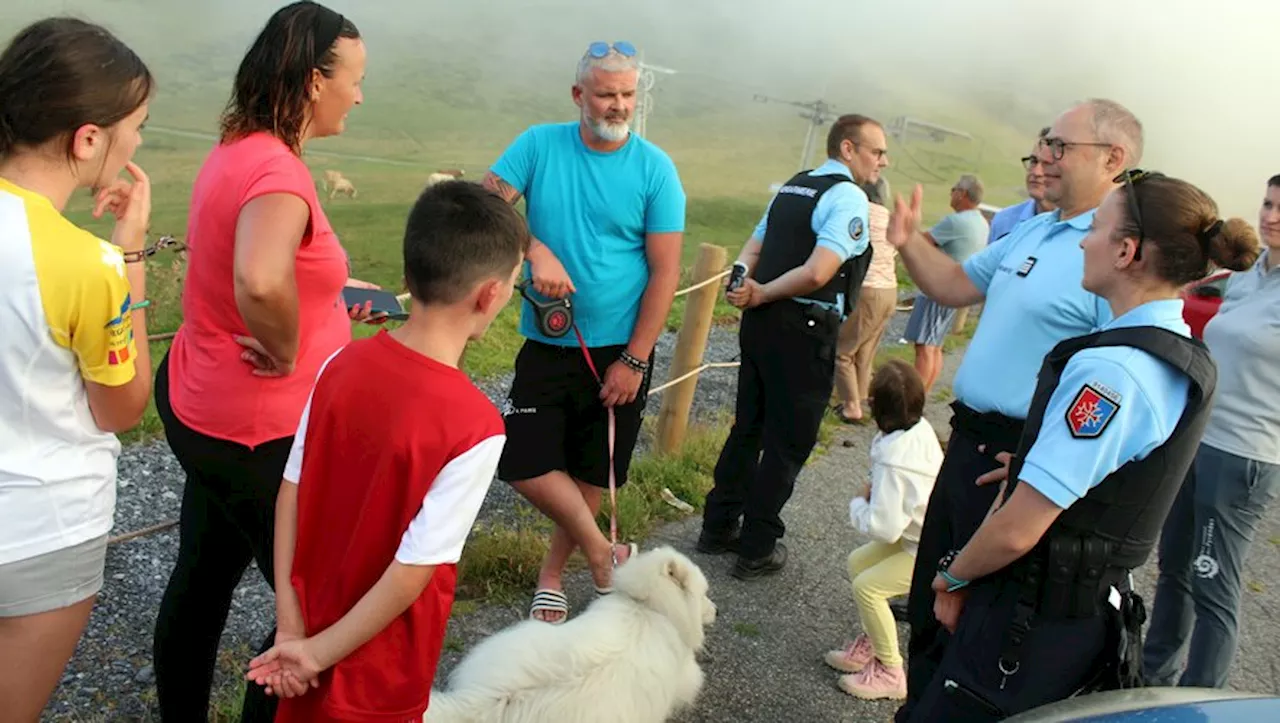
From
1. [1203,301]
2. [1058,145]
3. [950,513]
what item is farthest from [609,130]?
[1203,301]

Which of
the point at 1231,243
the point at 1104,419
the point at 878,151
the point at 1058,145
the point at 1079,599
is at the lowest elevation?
the point at 1079,599

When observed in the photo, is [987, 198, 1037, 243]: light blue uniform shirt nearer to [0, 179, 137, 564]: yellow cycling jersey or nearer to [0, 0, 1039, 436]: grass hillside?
[0, 179, 137, 564]: yellow cycling jersey

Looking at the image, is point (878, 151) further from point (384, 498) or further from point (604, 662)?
point (384, 498)

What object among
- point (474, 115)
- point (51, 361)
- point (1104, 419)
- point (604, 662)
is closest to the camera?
point (51, 361)

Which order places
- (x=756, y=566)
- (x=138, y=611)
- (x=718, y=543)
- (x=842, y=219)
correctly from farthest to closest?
(x=718, y=543)
(x=756, y=566)
(x=842, y=219)
(x=138, y=611)

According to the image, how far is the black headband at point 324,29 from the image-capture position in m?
2.21

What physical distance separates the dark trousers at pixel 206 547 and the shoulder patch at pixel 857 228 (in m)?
2.86

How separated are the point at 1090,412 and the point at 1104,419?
3 cm

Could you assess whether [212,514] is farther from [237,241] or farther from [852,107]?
[852,107]

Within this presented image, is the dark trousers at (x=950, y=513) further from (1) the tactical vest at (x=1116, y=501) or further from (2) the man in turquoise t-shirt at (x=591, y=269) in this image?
(2) the man in turquoise t-shirt at (x=591, y=269)

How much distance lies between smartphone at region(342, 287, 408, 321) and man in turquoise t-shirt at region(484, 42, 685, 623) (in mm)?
559

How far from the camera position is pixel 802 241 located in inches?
169

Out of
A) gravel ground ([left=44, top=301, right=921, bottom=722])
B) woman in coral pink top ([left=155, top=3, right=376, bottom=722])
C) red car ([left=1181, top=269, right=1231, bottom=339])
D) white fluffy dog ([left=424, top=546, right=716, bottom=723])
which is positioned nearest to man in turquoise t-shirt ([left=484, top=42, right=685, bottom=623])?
white fluffy dog ([left=424, top=546, right=716, bottom=723])

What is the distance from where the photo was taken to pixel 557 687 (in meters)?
2.56
